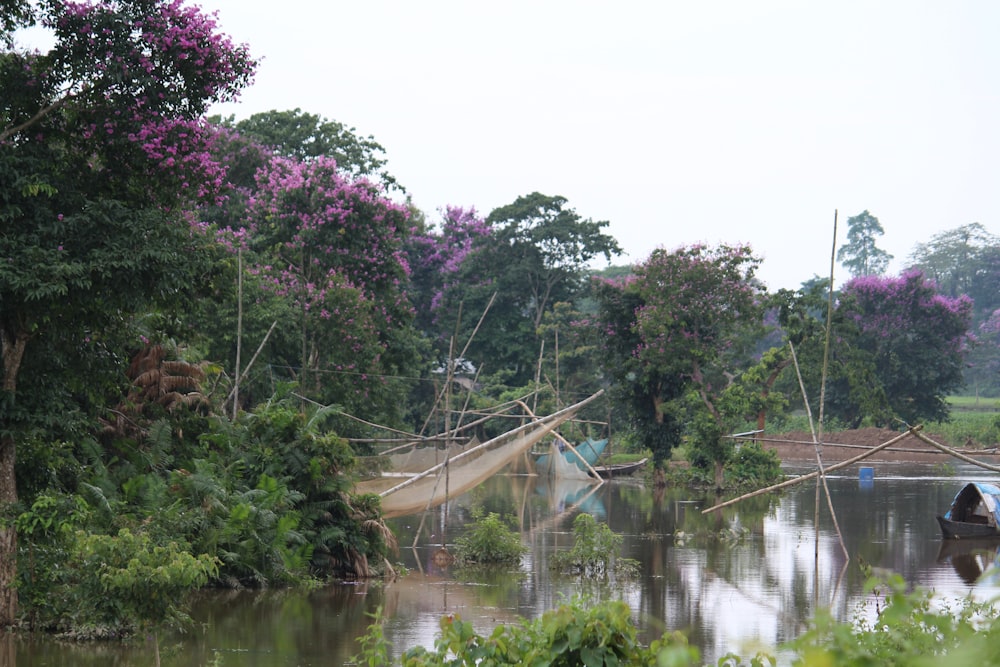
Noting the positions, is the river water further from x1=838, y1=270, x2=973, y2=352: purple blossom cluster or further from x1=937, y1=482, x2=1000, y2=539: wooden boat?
x1=838, y1=270, x2=973, y2=352: purple blossom cluster

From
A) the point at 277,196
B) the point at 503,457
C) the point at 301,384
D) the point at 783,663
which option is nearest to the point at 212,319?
the point at 301,384

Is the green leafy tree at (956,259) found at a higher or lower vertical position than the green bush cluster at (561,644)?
higher

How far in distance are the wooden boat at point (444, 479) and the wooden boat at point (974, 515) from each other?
229 inches

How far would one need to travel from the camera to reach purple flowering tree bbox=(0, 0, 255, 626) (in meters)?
7.44

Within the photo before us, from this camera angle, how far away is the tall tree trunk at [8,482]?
25.1 ft

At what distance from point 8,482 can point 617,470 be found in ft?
65.7

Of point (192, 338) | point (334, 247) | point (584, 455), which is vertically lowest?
point (584, 455)

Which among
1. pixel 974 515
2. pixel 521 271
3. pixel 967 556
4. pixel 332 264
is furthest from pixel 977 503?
pixel 521 271

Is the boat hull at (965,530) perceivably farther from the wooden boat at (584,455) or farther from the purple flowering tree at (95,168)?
the purple flowering tree at (95,168)

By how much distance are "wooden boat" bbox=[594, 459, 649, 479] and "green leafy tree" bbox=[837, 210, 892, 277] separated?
40.1 m

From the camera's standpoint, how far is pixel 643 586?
11.4m

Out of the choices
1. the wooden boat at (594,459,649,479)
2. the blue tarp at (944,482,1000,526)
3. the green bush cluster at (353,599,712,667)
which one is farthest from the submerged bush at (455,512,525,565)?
the wooden boat at (594,459,649,479)

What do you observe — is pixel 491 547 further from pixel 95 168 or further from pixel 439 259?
pixel 439 259

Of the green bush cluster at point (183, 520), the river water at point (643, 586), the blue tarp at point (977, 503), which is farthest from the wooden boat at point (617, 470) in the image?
the green bush cluster at point (183, 520)
